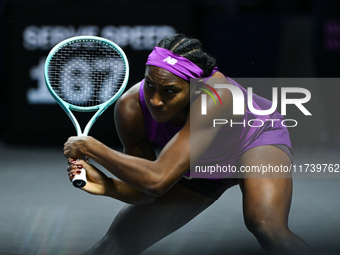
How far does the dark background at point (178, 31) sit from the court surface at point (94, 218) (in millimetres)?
574

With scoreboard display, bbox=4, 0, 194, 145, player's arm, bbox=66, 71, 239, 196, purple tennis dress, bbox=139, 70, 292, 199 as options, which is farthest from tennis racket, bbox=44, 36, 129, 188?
scoreboard display, bbox=4, 0, 194, 145

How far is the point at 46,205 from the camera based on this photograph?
4004 millimetres

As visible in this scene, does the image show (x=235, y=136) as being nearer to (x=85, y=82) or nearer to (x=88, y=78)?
(x=85, y=82)

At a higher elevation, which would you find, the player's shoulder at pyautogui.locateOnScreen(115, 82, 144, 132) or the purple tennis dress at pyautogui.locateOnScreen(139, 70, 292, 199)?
the player's shoulder at pyautogui.locateOnScreen(115, 82, 144, 132)

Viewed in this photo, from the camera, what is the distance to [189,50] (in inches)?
89.7

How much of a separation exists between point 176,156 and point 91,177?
35 centimetres

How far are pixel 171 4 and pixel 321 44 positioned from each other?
1.55 meters

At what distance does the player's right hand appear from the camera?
214cm

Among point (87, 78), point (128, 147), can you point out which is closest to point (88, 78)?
point (87, 78)

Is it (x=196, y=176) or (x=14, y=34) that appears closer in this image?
(x=196, y=176)

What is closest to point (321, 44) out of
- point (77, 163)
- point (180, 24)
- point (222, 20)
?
point (222, 20)

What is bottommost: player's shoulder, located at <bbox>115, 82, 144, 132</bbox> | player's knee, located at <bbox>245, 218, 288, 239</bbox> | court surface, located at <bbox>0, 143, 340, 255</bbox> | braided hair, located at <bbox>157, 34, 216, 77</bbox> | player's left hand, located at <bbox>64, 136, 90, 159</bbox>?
court surface, located at <bbox>0, 143, 340, 255</bbox>

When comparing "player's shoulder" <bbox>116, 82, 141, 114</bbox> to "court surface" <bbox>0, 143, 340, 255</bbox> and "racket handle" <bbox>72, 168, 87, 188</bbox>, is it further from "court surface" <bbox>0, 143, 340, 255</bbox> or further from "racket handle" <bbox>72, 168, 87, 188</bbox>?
"court surface" <bbox>0, 143, 340, 255</bbox>

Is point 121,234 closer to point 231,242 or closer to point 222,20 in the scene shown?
point 231,242
